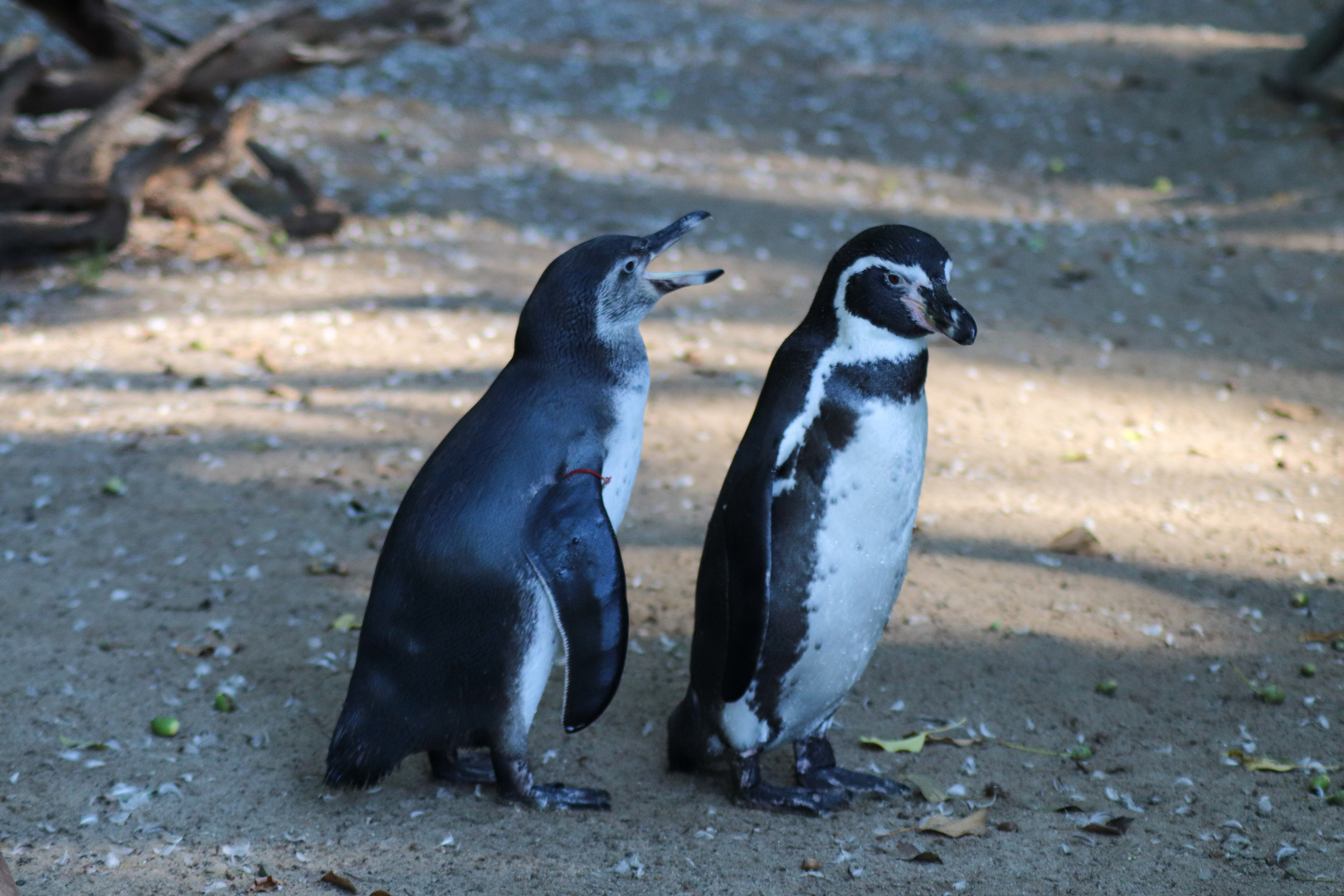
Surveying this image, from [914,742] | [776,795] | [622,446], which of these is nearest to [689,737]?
[776,795]

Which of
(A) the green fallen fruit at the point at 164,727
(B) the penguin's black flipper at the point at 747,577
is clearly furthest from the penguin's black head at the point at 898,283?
(A) the green fallen fruit at the point at 164,727

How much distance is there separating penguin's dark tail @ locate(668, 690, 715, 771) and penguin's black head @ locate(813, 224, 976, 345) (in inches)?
41.8

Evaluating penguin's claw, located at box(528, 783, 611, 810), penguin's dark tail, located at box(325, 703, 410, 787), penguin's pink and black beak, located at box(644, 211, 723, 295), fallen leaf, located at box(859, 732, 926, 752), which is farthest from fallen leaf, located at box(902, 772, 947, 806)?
penguin's pink and black beak, located at box(644, 211, 723, 295)

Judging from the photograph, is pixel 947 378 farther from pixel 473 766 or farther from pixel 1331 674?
pixel 473 766

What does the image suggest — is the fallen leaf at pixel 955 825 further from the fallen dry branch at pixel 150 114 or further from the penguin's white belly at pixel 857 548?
the fallen dry branch at pixel 150 114

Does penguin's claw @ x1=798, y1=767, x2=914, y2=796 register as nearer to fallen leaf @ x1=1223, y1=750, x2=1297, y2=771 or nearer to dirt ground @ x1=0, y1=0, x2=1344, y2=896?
dirt ground @ x1=0, y1=0, x2=1344, y2=896

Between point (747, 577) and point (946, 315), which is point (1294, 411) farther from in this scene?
point (747, 577)

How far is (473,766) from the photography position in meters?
3.20

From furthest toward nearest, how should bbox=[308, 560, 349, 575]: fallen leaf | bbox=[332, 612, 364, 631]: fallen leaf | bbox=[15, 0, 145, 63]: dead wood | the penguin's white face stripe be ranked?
1. bbox=[15, 0, 145, 63]: dead wood
2. bbox=[308, 560, 349, 575]: fallen leaf
3. bbox=[332, 612, 364, 631]: fallen leaf
4. the penguin's white face stripe

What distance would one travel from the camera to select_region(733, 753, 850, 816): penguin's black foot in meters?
3.07

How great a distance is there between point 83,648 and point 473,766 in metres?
1.28

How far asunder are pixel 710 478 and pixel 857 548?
6.50 feet

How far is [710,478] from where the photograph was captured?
493cm

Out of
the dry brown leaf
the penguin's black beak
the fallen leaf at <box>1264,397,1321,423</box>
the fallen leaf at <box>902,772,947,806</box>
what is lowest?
the fallen leaf at <box>902,772,947,806</box>
